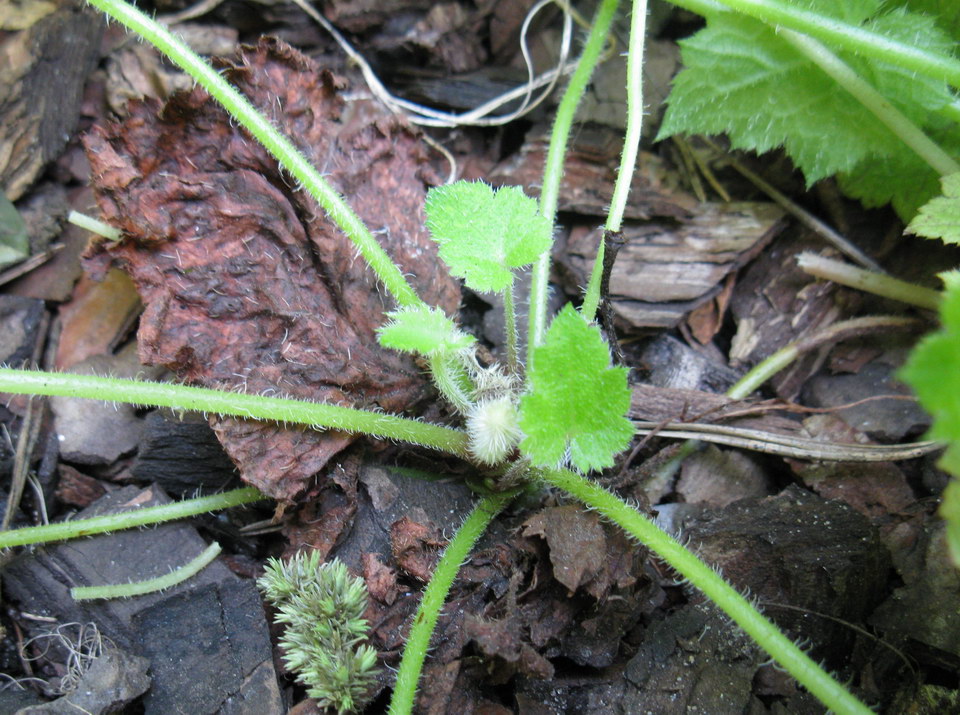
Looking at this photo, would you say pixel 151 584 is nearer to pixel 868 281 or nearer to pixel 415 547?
pixel 415 547

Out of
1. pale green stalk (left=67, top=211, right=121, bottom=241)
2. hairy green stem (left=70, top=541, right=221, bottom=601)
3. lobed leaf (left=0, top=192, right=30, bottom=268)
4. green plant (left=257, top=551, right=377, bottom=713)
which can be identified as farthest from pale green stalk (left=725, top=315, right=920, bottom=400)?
lobed leaf (left=0, top=192, right=30, bottom=268)

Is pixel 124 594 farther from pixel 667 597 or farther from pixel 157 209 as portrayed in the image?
pixel 667 597

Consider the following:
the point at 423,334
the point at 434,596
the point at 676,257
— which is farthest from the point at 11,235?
the point at 676,257

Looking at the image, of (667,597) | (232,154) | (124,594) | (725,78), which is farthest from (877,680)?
(232,154)

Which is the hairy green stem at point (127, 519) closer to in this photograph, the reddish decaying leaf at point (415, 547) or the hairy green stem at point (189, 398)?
the hairy green stem at point (189, 398)

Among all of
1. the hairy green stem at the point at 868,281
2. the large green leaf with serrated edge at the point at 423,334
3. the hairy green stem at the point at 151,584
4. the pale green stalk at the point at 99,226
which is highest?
the pale green stalk at the point at 99,226

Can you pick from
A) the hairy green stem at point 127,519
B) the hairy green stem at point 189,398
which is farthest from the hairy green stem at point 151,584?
the hairy green stem at point 189,398

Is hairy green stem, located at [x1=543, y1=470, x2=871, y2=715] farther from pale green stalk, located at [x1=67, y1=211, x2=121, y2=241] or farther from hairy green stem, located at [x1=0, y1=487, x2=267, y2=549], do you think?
pale green stalk, located at [x1=67, y1=211, x2=121, y2=241]
